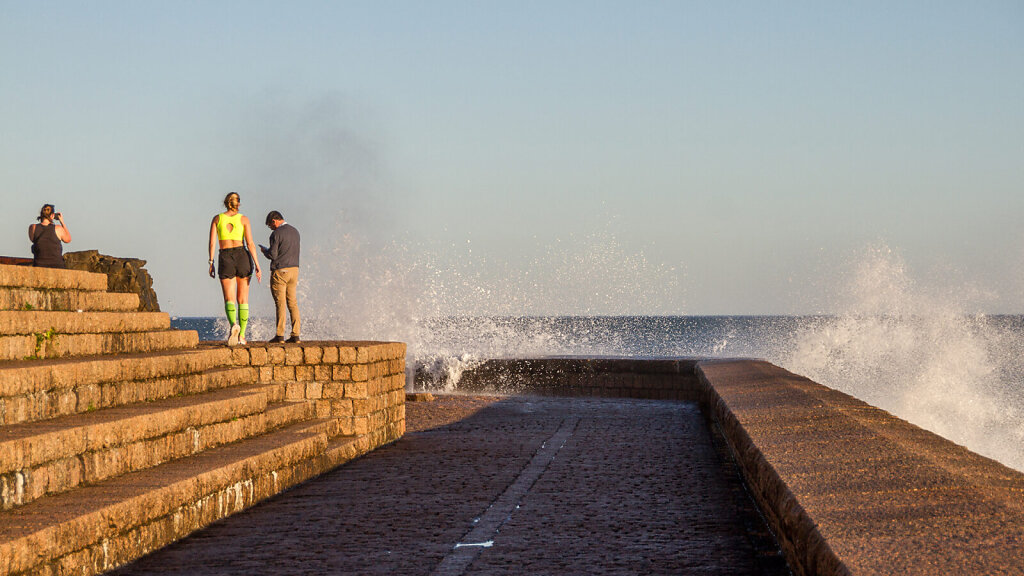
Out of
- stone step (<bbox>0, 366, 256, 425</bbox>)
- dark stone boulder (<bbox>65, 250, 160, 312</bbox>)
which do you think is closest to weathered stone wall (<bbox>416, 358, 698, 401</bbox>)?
stone step (<bbox>0, 366, 256, 425</bbox>)

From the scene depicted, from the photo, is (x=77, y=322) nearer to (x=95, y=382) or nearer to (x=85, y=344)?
(x=85, y=344)

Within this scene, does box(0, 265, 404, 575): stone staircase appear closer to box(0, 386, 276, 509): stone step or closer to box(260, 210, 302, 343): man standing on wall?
box(0, 386, 276, 509): stone step

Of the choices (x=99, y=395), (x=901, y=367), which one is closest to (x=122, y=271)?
(x=901, y=367)

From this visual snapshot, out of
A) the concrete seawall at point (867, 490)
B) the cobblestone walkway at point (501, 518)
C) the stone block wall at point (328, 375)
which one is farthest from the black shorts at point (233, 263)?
the concrete seawall at point (867, 490)

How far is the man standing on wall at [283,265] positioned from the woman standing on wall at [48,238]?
2639mm

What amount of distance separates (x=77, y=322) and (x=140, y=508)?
9.76 ft

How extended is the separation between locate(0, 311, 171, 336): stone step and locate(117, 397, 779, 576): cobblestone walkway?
6.93 ft

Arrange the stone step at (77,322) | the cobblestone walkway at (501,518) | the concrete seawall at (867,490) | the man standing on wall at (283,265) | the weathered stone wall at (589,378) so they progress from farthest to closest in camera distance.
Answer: the weathered stone wall at (589,378) → the man standing on wall at (283,265) → the stone step at (77,322) → the cobblestone walkway at (501,518) → the concrete seawall at (867,490)

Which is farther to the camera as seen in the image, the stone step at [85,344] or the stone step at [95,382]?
the stone step at [85,344]

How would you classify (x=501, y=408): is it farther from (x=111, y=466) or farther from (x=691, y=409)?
(x=111, y=466)

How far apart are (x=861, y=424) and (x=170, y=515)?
16.3 ft

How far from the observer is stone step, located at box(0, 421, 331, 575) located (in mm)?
4957

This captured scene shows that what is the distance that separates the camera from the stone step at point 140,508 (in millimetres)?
4957

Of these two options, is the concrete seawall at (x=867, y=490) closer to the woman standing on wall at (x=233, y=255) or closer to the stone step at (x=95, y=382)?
the stone step at (x=95, y=382)
